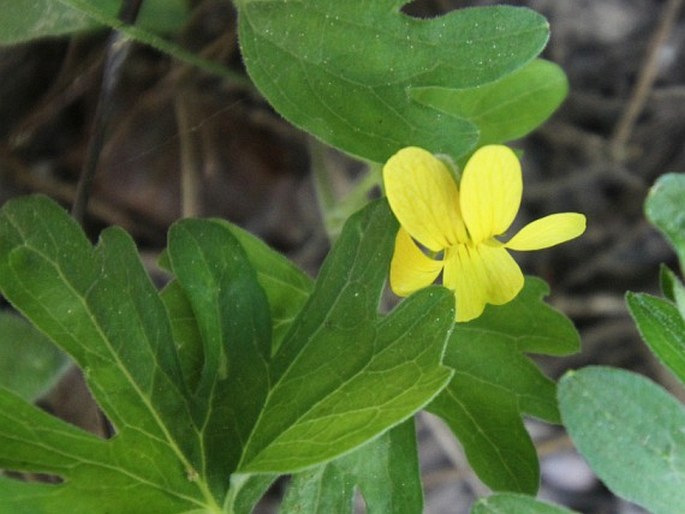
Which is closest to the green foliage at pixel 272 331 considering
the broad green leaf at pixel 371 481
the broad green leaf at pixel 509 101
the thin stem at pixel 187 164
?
the broad green leaf at pixel 371 481

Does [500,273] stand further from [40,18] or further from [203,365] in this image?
[40,18]

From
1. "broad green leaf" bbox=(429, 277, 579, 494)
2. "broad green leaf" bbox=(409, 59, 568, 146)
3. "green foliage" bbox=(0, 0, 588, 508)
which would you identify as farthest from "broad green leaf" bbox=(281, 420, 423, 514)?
"broad green leaf" bbox=(409, 59, 568, 146)

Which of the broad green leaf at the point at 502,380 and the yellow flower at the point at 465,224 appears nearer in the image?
the yellow flower at the point at 465,224

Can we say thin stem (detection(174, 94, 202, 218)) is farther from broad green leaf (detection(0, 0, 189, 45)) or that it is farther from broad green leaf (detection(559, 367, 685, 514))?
broad green leaf (detection(559, 367, 685, 514))

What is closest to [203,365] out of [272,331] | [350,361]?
[272,331]

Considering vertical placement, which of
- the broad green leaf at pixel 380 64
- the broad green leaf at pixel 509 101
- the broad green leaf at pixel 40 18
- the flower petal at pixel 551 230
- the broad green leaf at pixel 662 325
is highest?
the broad green leaf at pixel 40 18

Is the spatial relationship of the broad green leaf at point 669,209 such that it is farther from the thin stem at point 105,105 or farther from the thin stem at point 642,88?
the thin stem at point 642,88

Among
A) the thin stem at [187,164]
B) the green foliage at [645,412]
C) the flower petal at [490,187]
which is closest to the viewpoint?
the flower petal at [490,187]
